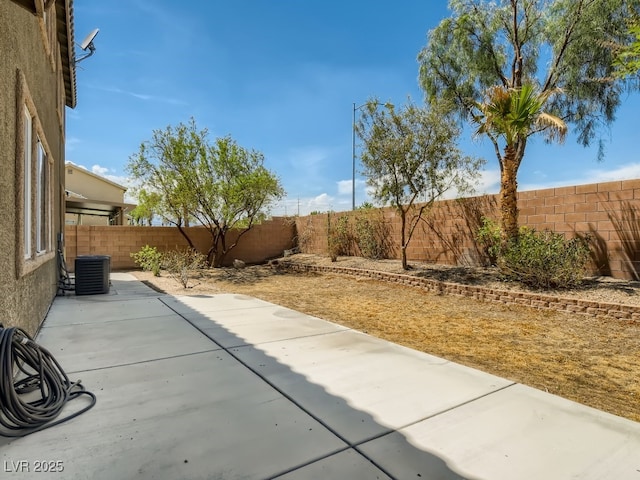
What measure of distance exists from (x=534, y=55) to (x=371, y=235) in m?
9.52

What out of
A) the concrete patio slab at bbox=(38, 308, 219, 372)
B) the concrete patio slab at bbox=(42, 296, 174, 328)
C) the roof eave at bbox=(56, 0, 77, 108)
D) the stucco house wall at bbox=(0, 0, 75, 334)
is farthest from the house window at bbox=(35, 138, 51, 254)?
the roof eave at bbox=(56, 0, 77, 108)

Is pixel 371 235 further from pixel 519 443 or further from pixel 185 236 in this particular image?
pixel 519 443

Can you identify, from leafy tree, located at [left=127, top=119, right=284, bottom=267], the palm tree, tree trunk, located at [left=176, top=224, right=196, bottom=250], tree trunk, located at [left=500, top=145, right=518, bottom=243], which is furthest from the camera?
tree trunk, located at [left=176, top=224, right=196, bottom=250]

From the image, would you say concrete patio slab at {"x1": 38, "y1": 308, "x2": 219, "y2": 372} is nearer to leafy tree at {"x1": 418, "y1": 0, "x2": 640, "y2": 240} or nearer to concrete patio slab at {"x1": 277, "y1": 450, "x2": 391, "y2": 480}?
concrete patio slab at {"x1": 277, "y1": 450, "x2": 391, "y2": 480}

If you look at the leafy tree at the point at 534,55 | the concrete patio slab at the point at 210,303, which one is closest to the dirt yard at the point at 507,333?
the concrete patio slab at the point at 210,303

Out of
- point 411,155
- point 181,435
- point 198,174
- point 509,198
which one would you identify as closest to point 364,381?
point 181,435

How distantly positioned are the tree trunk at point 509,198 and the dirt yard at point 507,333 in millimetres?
1292

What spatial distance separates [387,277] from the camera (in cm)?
1115

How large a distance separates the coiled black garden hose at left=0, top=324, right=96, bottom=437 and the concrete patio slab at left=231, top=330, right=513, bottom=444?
59.5 inches

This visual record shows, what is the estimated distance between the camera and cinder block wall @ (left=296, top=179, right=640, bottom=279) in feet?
24.8

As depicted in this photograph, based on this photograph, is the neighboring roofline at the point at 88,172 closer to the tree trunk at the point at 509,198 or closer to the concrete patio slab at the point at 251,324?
the concrete patio slab at the point at 251,324

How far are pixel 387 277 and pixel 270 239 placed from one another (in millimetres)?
8356

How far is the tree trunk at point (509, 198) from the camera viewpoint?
8898 mm

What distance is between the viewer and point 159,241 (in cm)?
1522
